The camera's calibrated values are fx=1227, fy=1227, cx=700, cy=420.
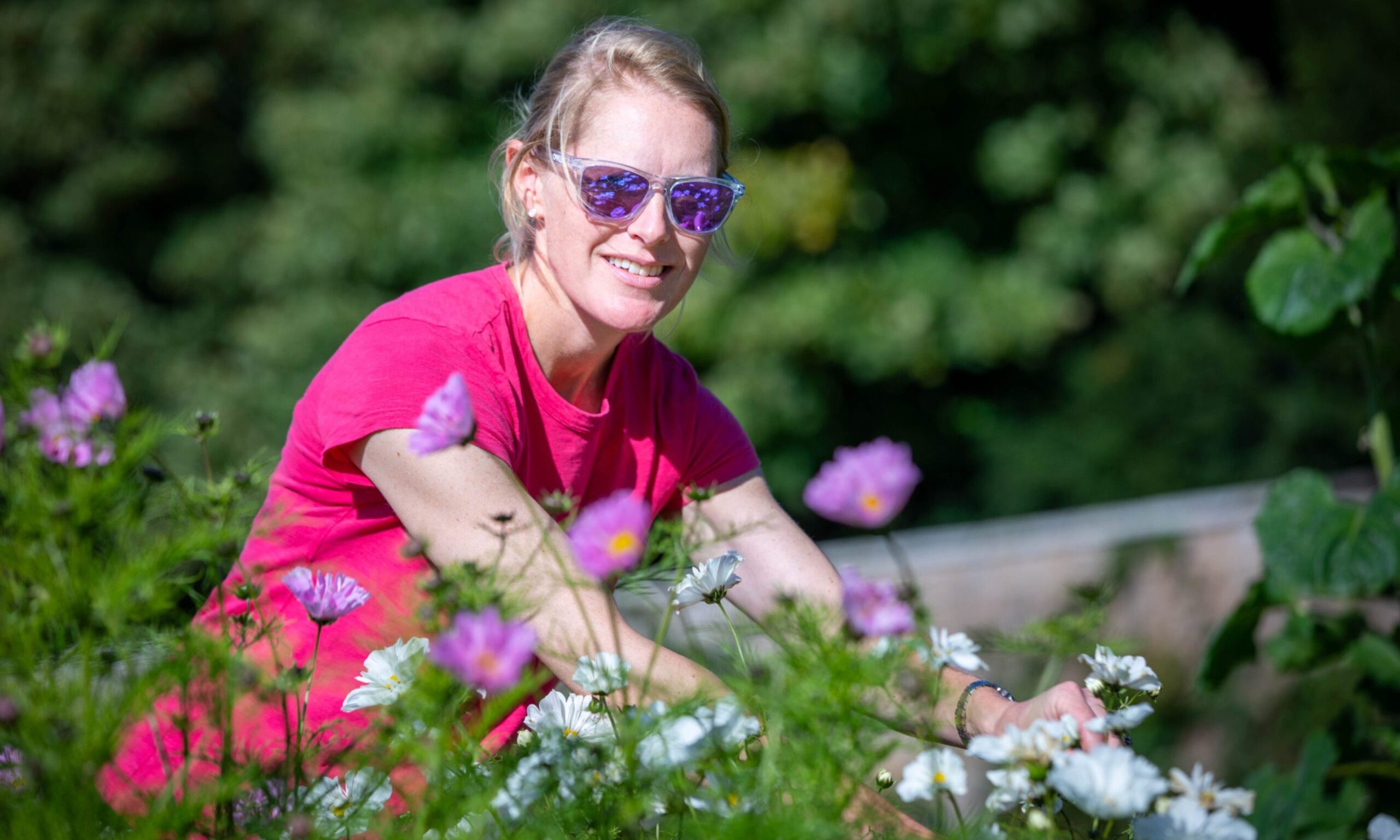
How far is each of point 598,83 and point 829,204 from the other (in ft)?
21.2

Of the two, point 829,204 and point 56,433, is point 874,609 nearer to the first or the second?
point 56,433

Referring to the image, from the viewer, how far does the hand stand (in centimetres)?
95

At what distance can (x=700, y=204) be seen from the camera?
1478 millimetres

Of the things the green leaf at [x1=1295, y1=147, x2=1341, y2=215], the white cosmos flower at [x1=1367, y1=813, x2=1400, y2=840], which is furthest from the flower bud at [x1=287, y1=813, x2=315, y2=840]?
the green leaf at [x1=1295, y1=147, x2=1341, y2=215]

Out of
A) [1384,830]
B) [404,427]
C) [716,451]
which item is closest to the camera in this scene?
[1384,830]

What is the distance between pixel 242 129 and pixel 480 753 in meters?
9.47

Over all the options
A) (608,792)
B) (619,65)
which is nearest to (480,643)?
(608,792)

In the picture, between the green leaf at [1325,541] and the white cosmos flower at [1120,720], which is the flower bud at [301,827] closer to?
the white cosmos flower at [1120,720]

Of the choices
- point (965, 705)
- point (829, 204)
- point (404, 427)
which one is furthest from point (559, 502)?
point (829, 204)

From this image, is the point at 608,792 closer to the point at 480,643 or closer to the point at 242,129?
the point at 480,643

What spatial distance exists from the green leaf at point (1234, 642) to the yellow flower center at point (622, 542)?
902 mm

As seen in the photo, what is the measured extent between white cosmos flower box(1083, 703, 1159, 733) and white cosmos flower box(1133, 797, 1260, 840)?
67 millimetres

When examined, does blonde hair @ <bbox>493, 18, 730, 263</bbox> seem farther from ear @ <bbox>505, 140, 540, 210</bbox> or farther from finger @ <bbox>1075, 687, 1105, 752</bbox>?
finger @ <bbox>1075, 687, 1105, 752</bbox>

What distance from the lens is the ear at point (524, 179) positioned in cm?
161
